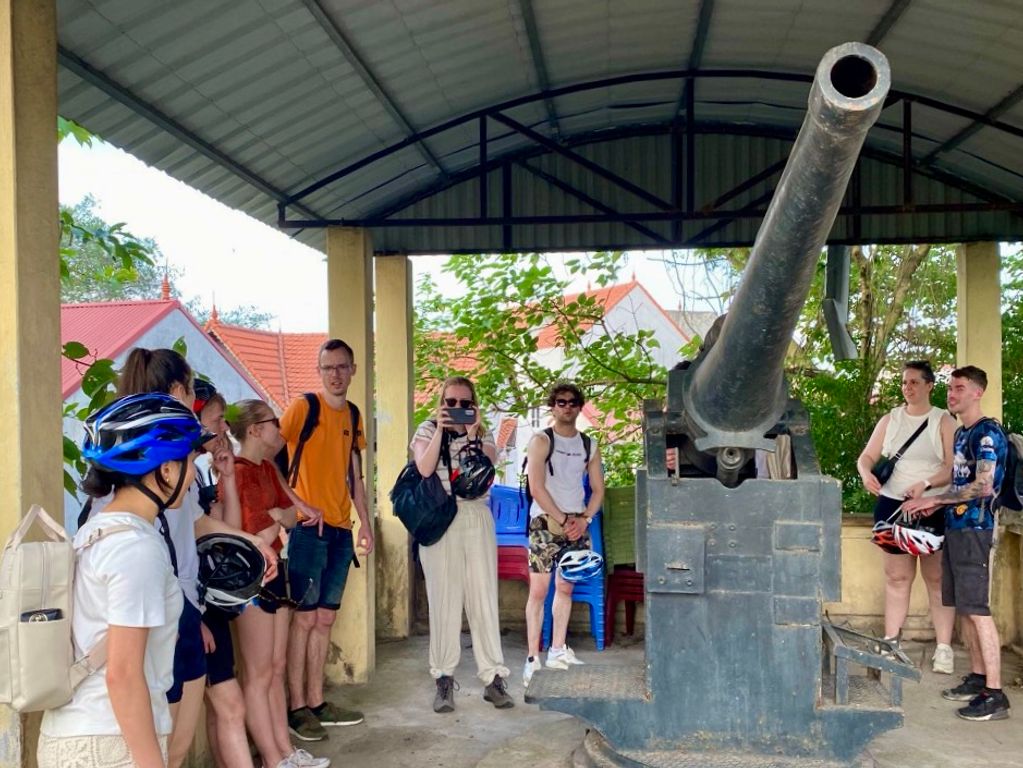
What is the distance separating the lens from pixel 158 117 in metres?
4.83

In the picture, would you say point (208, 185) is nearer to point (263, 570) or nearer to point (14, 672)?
point (263, 570)

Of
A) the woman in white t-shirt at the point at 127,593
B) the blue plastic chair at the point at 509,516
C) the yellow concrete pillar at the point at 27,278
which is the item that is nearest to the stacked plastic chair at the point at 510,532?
the blue plastic chair at the point at 509,516

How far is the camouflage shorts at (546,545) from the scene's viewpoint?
633cm

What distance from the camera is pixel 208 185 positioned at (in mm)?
6086

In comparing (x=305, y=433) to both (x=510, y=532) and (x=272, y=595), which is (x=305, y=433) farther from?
(x=510, y=532)

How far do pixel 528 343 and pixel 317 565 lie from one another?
6055mm

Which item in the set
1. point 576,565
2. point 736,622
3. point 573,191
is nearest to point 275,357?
point 573,191

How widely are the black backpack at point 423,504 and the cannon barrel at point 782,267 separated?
1808mm

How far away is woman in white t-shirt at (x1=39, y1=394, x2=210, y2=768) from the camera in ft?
7.62

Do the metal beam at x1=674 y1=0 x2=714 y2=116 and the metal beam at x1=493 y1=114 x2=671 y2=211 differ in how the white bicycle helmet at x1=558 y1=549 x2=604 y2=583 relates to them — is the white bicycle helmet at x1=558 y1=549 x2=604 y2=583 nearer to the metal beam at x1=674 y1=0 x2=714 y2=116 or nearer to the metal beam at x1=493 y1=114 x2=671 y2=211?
the metal beam at x1=493 y1=114 x2=671 y2=211

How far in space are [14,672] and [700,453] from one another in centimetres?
292

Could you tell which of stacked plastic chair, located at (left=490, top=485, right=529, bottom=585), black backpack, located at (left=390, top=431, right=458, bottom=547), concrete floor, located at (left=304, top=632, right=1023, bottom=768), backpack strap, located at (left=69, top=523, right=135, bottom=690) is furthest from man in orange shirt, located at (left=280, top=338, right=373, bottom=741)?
backpack strap, located at (left=69, top=523, right=135, bottom=690)

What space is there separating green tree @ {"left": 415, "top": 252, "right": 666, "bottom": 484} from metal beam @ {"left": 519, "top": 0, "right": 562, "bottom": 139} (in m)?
3.91

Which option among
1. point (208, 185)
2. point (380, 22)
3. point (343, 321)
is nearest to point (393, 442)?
point (343, 321)
